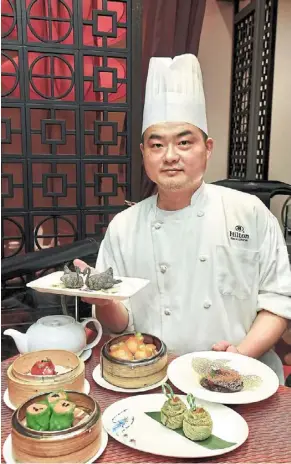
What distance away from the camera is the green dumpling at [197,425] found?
793 mm

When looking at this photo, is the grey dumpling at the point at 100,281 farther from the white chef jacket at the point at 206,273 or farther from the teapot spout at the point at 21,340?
the white chef jacket at the point at 206,273

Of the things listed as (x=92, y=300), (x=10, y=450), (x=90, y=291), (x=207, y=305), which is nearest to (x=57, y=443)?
(x=10, y=450)

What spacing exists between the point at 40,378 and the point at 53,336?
173 mm

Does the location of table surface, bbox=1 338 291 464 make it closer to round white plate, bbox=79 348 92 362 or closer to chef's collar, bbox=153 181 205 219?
round white plate, bbox=79 348 92 362

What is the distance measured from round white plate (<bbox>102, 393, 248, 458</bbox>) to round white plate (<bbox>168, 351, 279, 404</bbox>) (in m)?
0.02

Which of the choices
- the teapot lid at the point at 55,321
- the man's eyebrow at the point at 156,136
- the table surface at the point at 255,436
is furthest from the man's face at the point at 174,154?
the table surface at the point at 255,436

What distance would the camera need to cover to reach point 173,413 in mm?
830

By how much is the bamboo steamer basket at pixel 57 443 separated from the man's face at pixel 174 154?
644mm

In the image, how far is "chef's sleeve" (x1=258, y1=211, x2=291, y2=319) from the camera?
4.16ft

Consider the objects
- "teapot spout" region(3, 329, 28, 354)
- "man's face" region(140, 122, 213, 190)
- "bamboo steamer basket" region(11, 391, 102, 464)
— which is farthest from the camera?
"man's face" region(140, 122, 213, 190)

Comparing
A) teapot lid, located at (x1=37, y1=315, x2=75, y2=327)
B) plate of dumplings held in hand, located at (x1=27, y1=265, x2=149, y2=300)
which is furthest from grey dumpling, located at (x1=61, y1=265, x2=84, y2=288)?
teapot lid, located at (x1=37, y1=315, x2=75, y2=327)

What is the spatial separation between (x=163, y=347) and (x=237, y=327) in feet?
1.18

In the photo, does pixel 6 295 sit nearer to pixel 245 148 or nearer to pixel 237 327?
pixel 237 327

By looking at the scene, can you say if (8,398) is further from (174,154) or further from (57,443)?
(174,154)
